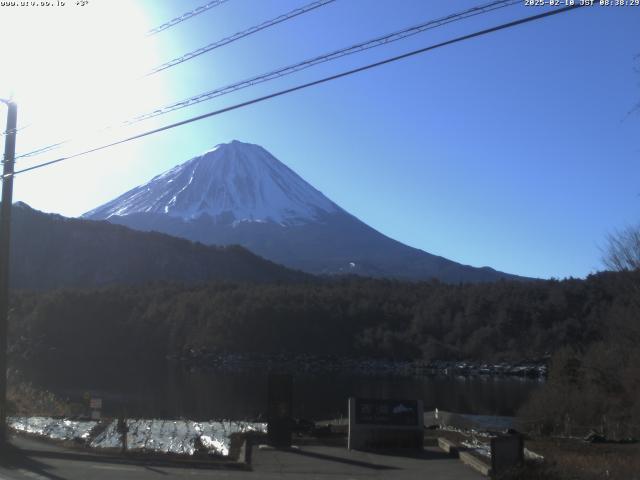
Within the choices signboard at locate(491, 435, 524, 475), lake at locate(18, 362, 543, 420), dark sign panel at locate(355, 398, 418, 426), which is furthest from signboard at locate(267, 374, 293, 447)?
lake at locate(18, 362, 543, 420)

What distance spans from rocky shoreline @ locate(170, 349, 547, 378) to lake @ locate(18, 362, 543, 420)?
176 inches

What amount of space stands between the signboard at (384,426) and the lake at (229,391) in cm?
1531

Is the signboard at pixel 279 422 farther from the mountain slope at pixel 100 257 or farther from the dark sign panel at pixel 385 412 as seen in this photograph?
the mountain slope at pixel 100 257

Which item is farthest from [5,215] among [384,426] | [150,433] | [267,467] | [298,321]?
[298,321]

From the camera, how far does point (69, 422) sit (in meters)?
19.6

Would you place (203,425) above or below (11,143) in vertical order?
below

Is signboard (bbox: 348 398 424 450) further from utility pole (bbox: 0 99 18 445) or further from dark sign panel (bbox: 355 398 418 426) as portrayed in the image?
utility pole (bbox: 0 99 18 445)

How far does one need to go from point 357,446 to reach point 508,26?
29.9 ft

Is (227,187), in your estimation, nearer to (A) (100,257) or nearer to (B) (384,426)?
(A) (100,257)

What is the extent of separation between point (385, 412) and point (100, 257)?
378 ft

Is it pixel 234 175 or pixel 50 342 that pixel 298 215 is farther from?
pixel 50 342

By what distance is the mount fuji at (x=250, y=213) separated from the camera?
593 feet

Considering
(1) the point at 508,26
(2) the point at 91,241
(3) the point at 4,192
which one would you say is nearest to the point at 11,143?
(3) the point at 4,192

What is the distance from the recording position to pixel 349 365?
297 feet
